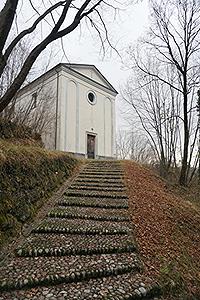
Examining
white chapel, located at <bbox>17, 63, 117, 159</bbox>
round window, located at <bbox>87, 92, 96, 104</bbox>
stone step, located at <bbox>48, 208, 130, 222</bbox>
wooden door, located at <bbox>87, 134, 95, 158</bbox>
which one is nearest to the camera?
stone step, located at <bbox>48, 208, 130, 222</bbox>

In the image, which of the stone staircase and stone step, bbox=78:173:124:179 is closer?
the stone staircase

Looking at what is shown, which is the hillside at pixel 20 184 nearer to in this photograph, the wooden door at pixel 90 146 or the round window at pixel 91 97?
the wooden door at pixel 90 146

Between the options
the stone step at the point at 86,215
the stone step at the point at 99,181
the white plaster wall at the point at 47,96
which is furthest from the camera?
the white plaster wall at the point at 47,96

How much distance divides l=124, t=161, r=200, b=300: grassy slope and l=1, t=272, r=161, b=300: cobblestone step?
0.23 meters

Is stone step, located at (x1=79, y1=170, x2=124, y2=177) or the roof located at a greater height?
the roof

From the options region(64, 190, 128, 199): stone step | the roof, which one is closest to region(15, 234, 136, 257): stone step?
region(64, 190, 128, 199): stone step

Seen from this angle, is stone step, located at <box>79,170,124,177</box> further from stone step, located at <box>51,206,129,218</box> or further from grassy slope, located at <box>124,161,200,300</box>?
stone step, located at <box>51,206,129,218</box>

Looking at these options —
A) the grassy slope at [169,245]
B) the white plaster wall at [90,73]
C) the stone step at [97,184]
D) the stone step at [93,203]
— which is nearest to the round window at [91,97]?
the white plaster wall at [90,73]

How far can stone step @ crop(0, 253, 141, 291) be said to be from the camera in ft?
7.67

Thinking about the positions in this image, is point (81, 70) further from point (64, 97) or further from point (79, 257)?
point (79, 257)

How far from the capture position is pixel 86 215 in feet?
13.9

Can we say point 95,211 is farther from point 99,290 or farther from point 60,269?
point 99,290

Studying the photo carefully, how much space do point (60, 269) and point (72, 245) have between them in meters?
0.55

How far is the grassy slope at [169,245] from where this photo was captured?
2.68 metres
